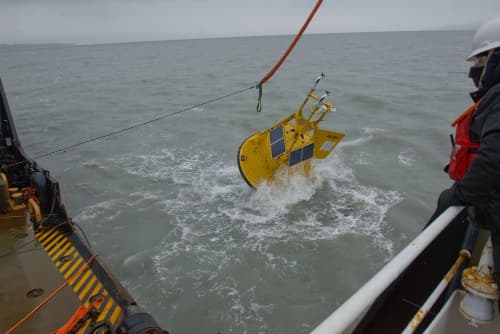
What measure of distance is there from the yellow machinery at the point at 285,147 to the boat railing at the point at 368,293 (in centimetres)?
696

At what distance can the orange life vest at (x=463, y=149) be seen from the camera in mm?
2020

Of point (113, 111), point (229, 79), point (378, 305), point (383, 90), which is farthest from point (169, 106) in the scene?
point (378, 305)

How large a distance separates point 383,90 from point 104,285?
24389mm

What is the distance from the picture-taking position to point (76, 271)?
15.3 ft

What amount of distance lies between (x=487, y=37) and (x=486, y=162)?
2.55 ft

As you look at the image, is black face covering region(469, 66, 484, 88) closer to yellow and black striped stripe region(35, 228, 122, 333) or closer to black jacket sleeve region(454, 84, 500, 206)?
black jacket sleeve region(454, 84, 500, 206)

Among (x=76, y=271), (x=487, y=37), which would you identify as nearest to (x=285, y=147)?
(x=76, y=271)

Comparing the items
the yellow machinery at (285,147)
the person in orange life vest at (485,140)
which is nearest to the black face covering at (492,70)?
the person in orange life vest at (485,140)

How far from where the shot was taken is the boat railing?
1.13m

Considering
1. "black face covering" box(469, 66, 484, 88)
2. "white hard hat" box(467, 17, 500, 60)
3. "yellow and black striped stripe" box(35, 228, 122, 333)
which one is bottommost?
"yellow and black striped stripe" box(35, 228, 122, 333)

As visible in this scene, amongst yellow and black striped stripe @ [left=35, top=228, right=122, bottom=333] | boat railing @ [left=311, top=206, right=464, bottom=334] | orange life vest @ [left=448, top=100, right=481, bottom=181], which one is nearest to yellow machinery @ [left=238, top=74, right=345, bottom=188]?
yellow and black striped stripe @ [left=35, top=228, right=122, bottom=333]

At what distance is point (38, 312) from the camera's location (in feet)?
12.9

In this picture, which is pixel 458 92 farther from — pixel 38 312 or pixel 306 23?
pixel 38 312

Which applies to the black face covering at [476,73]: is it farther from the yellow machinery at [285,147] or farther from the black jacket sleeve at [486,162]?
the yellow machinery at [285,147]
